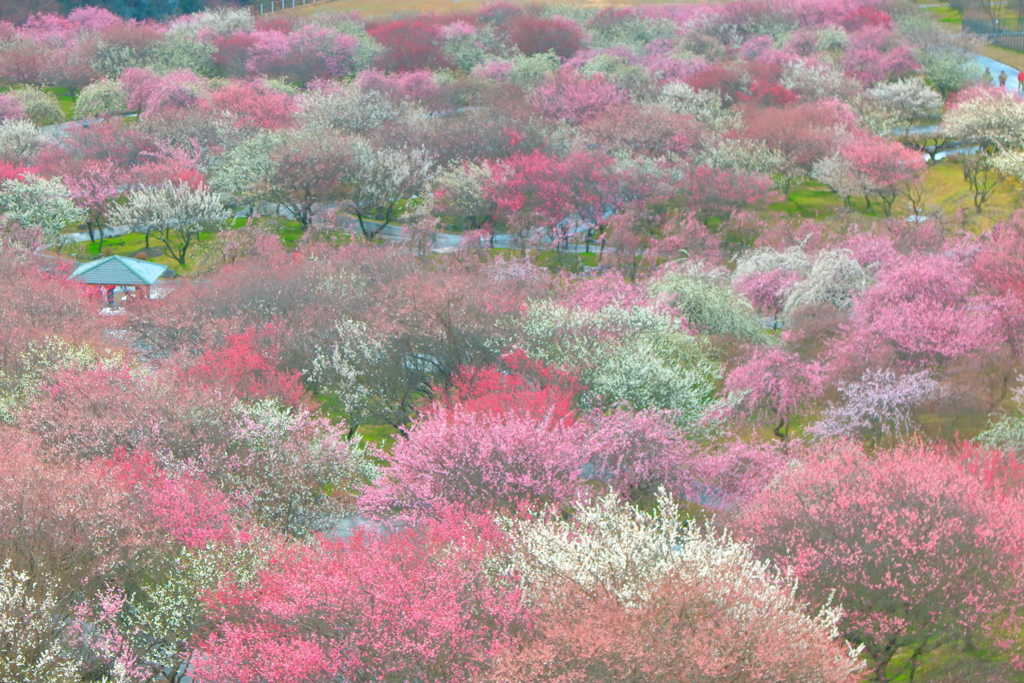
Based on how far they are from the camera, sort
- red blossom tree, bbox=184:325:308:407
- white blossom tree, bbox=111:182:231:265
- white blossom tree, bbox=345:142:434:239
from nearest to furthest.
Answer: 1. red blossom tree, bbox=184:325:308:407
2. white blossom tree, bbox=111:182:231:265
3. white blossom tree, bbox=345:142:434:239

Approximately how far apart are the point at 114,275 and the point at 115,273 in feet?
0.45

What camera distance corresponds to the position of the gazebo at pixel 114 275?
152ft

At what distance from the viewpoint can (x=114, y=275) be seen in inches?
1833

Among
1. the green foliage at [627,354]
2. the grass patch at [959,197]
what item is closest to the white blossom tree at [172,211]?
the green foliage at [627,354]

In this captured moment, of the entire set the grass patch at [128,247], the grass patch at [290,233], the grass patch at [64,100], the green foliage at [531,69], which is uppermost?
the green foliage at [531,69]

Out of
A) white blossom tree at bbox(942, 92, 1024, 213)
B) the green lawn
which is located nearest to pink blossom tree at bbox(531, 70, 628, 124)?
the green lawn

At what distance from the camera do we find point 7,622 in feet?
57.1

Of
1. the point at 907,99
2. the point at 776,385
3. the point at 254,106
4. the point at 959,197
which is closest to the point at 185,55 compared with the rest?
the point at 254,106

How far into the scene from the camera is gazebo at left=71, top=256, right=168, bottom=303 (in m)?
46.2

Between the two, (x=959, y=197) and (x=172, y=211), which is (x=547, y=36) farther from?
(x=172, y=211)

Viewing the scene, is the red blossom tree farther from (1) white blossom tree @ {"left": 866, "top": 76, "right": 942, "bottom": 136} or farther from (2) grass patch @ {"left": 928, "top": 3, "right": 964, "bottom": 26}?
(2) grass patch @ {"left": 928, "top": 3, "right": 964, "bottom": 26}

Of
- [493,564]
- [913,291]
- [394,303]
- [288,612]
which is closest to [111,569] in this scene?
[288,612]

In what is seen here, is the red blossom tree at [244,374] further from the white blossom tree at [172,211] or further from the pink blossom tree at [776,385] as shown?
the white blossom tree at [172,211]

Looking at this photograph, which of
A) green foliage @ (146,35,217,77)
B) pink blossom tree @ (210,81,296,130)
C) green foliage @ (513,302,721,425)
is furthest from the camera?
green foliage @ (146,35,217,77)
